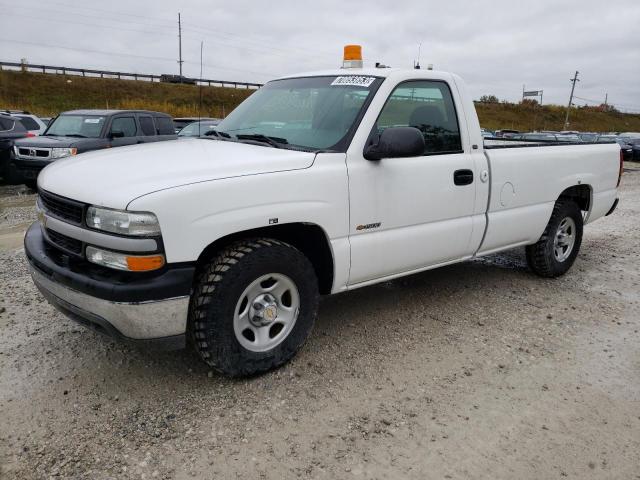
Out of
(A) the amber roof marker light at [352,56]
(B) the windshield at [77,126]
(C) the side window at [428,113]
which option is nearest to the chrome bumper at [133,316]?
(C) the side window at [428,113]

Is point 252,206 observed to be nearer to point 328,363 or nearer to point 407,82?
point 328,363

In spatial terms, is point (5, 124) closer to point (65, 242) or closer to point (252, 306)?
point (65, 242)

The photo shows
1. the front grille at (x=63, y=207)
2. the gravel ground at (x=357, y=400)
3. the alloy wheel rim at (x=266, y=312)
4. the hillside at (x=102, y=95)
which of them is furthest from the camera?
the hillside at (x=102, y=95)

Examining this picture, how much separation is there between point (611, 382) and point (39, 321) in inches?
158

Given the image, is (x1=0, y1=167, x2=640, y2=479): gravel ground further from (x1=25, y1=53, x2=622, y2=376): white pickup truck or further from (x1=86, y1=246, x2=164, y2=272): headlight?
(x1=86, y1=246, x2=164, y2=272): headlight

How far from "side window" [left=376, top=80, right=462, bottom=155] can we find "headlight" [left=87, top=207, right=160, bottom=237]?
1775mm

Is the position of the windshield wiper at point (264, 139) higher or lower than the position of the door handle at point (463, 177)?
higher

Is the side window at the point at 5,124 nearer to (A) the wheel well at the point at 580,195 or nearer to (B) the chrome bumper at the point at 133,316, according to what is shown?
(B) the chrome bumper at the point at 133,316

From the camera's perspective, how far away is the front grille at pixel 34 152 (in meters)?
9.60

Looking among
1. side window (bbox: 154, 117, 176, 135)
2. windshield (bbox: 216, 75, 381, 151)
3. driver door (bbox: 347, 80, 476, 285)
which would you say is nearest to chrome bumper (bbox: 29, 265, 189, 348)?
driver door (bbox: 347, 80, 476, 285)

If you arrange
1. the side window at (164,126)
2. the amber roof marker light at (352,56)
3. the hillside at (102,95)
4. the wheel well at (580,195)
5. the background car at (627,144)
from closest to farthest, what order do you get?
the amber roof marker light at (352,56) → the wheel well at (580,195) → the side window at (164,126) → the background car at (627,144) → the hillside at (102,95)

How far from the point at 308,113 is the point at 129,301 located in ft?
6.04

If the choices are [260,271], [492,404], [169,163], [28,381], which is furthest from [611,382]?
[28,381]

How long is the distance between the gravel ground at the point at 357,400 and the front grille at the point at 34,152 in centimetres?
573
